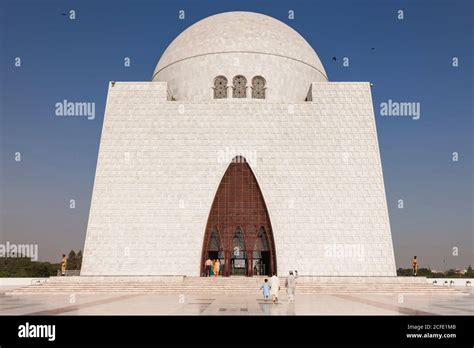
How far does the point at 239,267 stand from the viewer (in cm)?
2611

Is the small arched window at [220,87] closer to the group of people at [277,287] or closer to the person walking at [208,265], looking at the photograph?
the person walking at [208,265]

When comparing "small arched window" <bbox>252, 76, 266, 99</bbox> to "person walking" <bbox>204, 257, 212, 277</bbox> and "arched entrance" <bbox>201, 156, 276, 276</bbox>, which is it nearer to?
"arched entrance" <bbox>201, 156, 276, 276</bbox>

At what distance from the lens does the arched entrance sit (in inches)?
819

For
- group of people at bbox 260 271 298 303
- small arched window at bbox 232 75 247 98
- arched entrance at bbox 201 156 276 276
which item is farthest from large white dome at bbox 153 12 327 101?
group of people at bbox 260 271 298 303

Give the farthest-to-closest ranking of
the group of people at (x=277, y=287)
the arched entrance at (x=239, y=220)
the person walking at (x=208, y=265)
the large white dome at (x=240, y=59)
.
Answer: the large white dome at (x=240, y=59), the arched entrance at (x=239, y=220), the person walking at (x=208, y=265), the group of people at (x=277, y=287)

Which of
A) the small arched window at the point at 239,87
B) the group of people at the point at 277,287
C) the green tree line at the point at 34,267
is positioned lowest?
the green tree line at the point at 34,267

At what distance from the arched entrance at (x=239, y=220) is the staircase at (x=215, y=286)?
12.2 feet

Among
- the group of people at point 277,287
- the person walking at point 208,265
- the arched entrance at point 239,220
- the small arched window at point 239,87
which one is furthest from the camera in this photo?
the small arched window at point 239,87

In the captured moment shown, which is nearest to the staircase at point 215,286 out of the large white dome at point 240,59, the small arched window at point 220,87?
the small arched window at point 220,87

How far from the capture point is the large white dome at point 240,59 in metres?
24.0

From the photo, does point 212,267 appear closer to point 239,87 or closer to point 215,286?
point 215,286
